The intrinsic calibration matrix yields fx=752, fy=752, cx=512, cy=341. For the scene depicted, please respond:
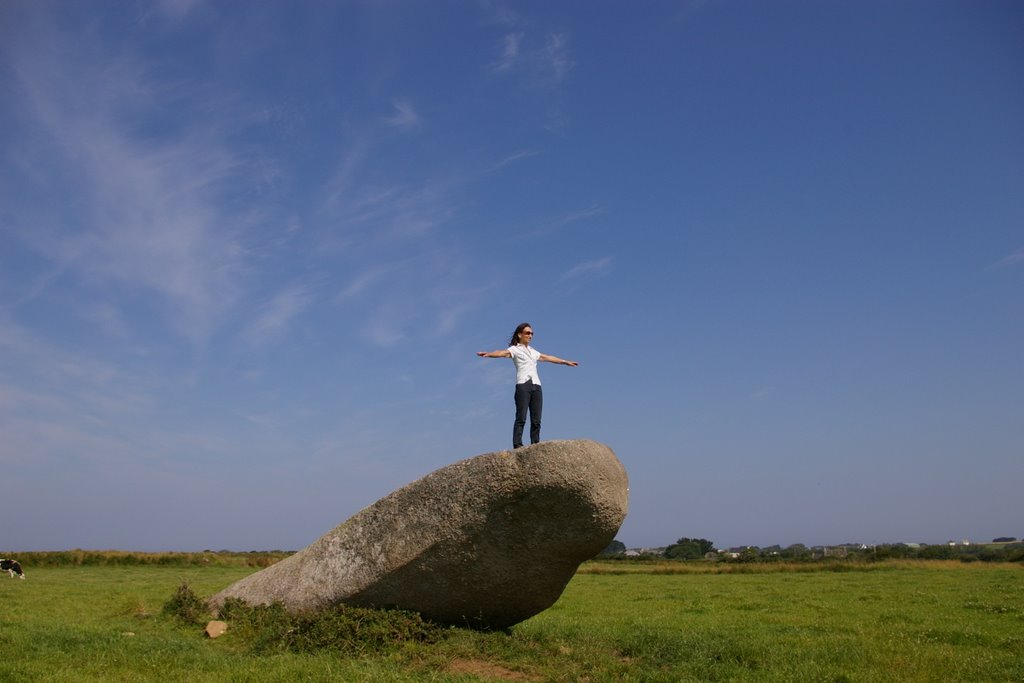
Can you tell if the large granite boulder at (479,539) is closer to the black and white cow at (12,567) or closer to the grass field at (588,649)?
the grass field at (588,649)

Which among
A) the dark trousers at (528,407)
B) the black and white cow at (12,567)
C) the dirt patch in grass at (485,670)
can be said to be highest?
the dark trousers at (528,407)

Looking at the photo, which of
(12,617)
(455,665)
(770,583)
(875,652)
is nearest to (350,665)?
(455,665)

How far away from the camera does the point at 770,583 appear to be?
34.2m

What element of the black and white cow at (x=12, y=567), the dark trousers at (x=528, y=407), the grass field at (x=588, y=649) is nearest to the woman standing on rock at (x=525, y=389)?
the dark trousers at (x=528, y=407)

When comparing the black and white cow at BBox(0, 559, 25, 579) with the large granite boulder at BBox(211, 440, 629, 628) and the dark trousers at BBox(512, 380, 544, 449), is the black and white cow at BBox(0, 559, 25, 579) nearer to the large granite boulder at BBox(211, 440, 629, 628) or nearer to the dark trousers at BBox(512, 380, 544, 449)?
the large granite boulder at BBox(211, 440, 629, 628)

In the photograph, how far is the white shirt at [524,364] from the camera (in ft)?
40.5

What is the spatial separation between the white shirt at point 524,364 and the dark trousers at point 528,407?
0.08 metres

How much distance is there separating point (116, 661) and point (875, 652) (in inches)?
466

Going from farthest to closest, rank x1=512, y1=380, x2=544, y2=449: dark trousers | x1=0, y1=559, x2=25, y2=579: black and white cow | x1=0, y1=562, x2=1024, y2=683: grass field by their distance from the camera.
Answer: x1=0, y1=559, x2=25, y2=579: black and white cow, x1=512, y1=380, x2=544, y2=449: dark trousers, x1=0, y1=562, x2=1024, y2=683: grass field

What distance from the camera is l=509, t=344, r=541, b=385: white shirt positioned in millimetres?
12352

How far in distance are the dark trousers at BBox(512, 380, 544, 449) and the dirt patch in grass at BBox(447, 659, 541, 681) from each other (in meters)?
3.28

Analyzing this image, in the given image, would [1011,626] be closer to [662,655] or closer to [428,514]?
[662,655]

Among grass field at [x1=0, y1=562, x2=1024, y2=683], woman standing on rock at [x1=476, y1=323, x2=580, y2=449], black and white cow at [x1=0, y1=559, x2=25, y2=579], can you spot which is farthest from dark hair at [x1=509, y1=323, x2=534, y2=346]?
black and white cow at [x1=0, y1=559, x2=25, y2=579]

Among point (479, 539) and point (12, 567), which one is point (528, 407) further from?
point (12, 567)
